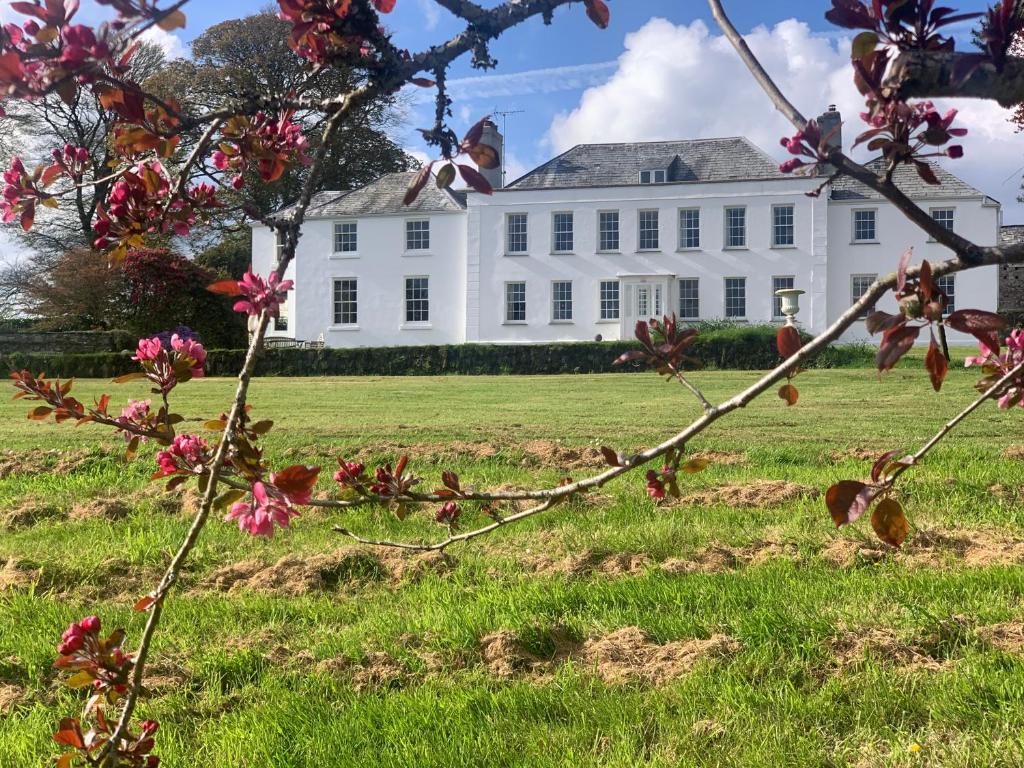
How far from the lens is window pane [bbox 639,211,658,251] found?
27844 mm

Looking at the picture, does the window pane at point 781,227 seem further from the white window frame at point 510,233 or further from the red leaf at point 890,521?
the red leaf at point 890,521

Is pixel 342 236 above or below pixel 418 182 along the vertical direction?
above

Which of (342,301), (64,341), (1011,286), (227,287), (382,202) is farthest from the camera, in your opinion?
(1011,286)

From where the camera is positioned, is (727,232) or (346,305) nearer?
(727,232)

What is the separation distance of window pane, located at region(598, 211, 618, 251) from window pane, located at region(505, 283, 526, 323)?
A: 120 inches

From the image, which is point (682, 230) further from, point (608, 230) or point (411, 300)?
point (411, 300)

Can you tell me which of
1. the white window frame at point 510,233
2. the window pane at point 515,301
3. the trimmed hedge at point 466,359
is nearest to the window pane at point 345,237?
the white window frame at point 510,233

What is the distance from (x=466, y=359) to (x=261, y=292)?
21.2 m

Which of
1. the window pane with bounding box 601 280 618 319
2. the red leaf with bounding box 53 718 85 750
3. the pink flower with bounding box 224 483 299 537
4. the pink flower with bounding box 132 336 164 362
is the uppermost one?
the window pane with bounding box 601 280 618 319

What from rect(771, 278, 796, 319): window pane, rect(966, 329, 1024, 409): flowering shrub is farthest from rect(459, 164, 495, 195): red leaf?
rect(771, 278, 796, 319): window pane

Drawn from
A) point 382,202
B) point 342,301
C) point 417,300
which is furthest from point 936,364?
point 342,301

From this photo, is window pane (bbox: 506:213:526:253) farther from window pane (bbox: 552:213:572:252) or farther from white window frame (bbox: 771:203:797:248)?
white window frame (bbox: 771:203:797:248)

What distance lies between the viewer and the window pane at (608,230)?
92.1ft

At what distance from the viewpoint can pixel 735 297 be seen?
2733 centimetres
